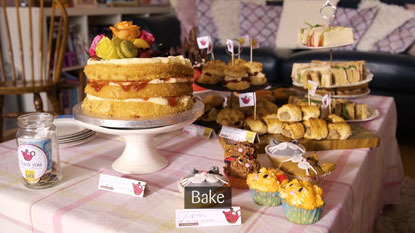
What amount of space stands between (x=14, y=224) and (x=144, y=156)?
35cm

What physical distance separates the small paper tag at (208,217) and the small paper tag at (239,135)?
43cm

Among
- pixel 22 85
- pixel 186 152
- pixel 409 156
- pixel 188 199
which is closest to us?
pixel 188 199

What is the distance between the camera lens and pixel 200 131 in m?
1.37

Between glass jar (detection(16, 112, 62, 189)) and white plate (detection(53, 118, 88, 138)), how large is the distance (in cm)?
27

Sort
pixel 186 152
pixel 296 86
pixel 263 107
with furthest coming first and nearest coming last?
1. pixel 296 86
2. pixel 263 107
3. pixel 186 152

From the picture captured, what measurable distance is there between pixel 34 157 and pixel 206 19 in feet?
10.9

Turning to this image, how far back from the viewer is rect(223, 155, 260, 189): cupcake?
0.94 m

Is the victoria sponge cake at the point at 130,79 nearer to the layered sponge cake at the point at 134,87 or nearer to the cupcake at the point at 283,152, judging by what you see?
the layered sponge cake at the point at 134,87

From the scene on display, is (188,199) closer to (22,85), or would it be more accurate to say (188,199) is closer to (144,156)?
(144,156)

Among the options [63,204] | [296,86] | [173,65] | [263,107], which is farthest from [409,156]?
[63,204]

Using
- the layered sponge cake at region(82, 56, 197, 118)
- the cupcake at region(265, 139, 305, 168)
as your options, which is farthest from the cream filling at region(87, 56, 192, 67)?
the cupcake at region(265, 139, 305, 168)

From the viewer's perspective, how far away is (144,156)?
3.48 ft

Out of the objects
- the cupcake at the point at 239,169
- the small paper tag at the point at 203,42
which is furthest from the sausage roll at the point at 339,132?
the small paper tag at the point at 203,42

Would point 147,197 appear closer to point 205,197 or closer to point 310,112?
point 205,197
